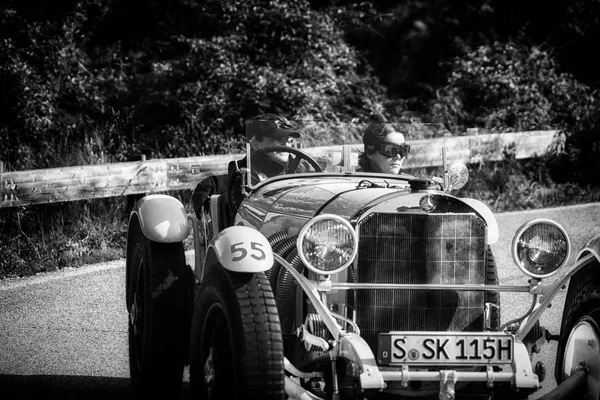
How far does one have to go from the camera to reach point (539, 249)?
413 centimetres

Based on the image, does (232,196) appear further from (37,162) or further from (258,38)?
(258,38)

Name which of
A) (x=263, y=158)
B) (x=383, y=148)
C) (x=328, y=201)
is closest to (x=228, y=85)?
(x=263, y=158)

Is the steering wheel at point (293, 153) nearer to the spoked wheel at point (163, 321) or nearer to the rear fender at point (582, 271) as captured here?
the spoked wheel at point (163, 321)

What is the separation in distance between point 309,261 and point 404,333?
0.52m

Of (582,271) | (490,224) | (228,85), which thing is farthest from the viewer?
(228,85)

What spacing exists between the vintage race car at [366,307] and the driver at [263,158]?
64 cm

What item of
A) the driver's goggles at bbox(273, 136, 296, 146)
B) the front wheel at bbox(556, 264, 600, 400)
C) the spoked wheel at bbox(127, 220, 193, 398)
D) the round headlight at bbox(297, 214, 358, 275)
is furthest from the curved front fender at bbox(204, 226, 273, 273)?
the driver's goggles at bbox(273, 136, 296, 146)

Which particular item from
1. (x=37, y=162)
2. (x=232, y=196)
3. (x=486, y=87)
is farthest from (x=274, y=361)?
(x=486, y=87)

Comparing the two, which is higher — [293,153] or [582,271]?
[293,153]

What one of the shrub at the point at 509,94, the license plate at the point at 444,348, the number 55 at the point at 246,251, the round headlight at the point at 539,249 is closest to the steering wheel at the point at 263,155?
the number 55 at the point at 246,251

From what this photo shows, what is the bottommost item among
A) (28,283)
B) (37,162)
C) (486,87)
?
(28,283)

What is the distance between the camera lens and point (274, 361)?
3.56 m

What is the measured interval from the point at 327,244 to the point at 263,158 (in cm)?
161

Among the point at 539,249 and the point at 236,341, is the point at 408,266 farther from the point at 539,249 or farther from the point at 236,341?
the point at 236,341
